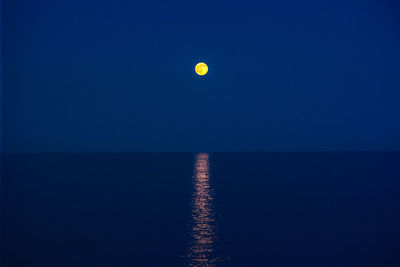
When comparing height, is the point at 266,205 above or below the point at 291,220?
above

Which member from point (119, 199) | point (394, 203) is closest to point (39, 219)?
point (119, 199)

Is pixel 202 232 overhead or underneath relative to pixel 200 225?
underneath

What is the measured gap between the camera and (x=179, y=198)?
7.09 metres

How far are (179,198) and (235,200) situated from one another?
1046mm

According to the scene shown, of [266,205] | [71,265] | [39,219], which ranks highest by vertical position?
[266,205]

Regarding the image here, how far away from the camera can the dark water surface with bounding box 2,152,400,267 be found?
379 cm

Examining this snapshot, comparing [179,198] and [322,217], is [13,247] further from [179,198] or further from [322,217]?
[322,217]

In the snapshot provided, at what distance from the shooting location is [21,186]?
8734 millimetres

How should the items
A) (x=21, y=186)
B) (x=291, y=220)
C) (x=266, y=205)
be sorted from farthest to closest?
(x=21, y=186), (x=266, y=205), (x=291, y=220)

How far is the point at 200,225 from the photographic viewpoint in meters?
4.95

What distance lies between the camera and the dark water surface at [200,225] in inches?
149

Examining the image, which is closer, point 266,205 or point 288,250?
point 288,250

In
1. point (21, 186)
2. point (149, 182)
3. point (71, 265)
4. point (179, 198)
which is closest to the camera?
point (71, 265)

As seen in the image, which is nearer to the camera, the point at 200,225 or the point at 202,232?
the point at 202,232
